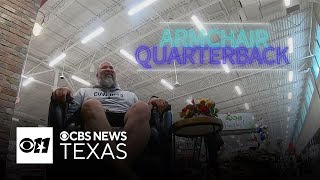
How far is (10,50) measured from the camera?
278 cm

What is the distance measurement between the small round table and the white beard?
736mm

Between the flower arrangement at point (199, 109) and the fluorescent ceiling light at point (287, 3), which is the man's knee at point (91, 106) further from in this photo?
the fluorescent ceiling light at point (287, 3)

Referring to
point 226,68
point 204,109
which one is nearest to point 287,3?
point 226,68

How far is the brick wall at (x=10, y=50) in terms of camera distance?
2579mm

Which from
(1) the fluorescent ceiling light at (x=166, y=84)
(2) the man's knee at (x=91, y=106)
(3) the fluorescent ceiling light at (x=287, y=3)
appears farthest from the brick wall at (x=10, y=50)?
(1) the fluorescent ceiling light at (x=166, y=84)

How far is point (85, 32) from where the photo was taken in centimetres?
874

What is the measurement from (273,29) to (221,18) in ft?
6.06

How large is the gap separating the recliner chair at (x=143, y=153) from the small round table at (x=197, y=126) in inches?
13.7

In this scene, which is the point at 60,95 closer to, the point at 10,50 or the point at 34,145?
the point at 34,145

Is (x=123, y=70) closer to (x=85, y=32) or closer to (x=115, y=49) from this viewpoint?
→ (x=115, y=49)

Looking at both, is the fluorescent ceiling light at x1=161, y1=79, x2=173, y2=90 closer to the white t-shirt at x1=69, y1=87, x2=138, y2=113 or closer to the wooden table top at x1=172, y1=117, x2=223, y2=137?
the wooden table top at x1=172, y1=117, x2=223, y2=137

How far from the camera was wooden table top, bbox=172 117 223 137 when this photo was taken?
2.52 m

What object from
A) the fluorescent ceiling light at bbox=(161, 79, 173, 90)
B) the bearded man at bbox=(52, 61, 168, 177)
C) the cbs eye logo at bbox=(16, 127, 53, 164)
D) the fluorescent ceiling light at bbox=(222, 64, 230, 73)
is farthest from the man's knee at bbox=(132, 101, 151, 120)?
the fluorescent ceiling light at bbox=(161, 79, 173, 90)

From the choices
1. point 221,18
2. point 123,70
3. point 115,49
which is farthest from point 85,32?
point 221,18
